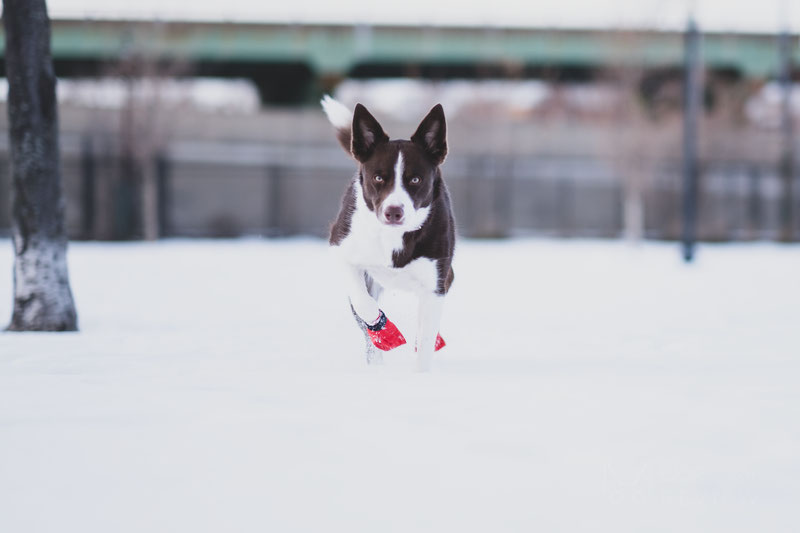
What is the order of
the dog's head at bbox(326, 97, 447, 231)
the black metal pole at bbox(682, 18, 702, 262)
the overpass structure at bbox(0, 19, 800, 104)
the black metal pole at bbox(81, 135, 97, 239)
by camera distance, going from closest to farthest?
the dog's head at bbox(326, 97, 447, 231) < the black metal pole at bbox(682, 18, 702, 262) < the black metal pole at bbox(81, 135, 97, 239) < the overpass structure at bbox(0, 19, 800, 104)

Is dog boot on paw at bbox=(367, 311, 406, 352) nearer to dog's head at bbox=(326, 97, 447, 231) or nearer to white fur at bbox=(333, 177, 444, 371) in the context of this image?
white fur at bbox=(333, 177, 444, 371)

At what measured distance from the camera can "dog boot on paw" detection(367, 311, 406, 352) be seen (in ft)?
17.2

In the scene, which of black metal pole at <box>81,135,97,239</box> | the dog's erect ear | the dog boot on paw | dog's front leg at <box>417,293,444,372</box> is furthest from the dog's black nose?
black metal pole at <box>81,135,97,239</box>

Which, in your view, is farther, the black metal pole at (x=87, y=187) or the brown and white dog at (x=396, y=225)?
the black metal pole at (x=87, y=187)

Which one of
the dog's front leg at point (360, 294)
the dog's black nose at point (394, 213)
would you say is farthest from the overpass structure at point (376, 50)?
the dog's black nose at point (394, 213)

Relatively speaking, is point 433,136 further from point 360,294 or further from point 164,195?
point 164,195

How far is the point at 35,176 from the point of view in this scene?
23.2 ft

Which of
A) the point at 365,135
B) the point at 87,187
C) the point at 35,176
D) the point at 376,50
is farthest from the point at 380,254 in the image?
the point at 376,50

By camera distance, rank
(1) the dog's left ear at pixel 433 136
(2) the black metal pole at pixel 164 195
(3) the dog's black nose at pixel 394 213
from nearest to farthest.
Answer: (3) the dog's black nose at pixel 394 213, (1) the dog's left ear at pixel 433 136, (2) the black metal pole at pixel 164 195

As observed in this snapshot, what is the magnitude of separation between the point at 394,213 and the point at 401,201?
9 cm

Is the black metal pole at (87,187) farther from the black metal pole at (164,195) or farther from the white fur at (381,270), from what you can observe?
the white fur at (381,270)

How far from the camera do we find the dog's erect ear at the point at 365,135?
192 inches

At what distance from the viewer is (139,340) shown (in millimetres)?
6738

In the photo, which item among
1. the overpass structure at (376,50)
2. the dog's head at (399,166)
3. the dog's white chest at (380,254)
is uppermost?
the overpass structure at (376,50)
